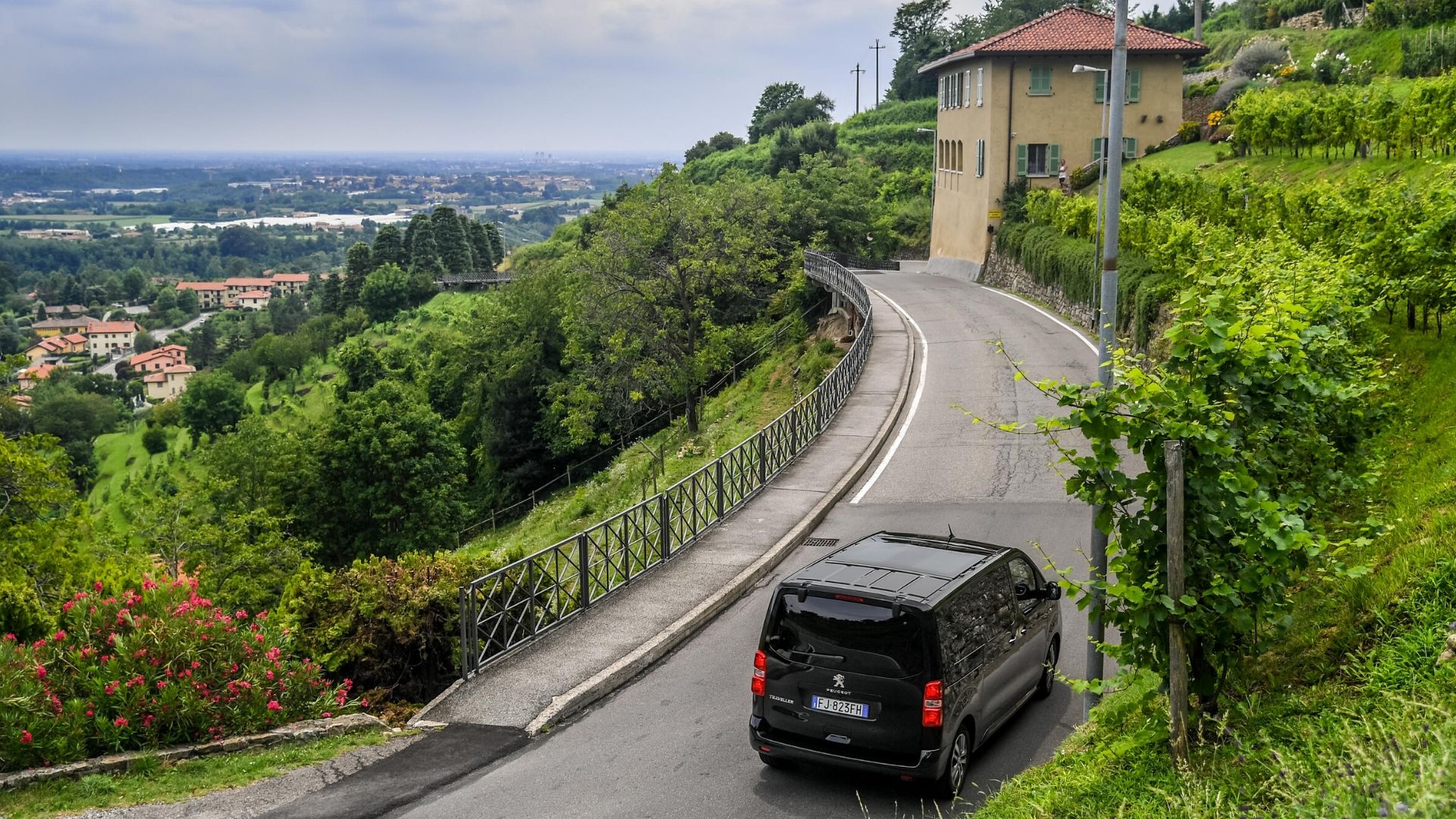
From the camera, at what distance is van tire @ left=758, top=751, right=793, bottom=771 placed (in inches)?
359

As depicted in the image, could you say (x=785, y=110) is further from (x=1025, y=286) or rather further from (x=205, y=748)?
(x=205, y=748)

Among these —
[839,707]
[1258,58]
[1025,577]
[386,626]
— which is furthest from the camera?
[1258,58]

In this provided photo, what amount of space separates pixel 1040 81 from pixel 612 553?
34.3 metres

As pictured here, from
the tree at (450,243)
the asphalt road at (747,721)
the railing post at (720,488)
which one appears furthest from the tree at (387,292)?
the railing post at (720,488)

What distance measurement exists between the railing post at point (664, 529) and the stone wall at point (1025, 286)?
20168mm

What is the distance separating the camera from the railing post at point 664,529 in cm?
1519

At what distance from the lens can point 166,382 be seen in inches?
5753

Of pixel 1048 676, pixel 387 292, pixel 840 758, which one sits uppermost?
pixel 840 758

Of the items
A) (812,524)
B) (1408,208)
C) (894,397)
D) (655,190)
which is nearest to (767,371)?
(655,190)

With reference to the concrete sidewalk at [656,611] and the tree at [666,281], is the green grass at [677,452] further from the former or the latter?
the concrete sidewalk at [656,611]

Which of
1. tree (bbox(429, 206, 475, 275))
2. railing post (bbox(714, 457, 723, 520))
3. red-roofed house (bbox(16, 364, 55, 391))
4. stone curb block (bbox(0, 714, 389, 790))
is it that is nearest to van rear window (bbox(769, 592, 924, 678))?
stone curb block (bbox(0, 714, 389, 790))

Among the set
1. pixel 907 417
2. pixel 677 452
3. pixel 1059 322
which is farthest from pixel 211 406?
pixel 907 417

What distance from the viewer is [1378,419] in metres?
10.0

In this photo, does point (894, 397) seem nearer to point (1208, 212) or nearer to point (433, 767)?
point (1208, 212)
